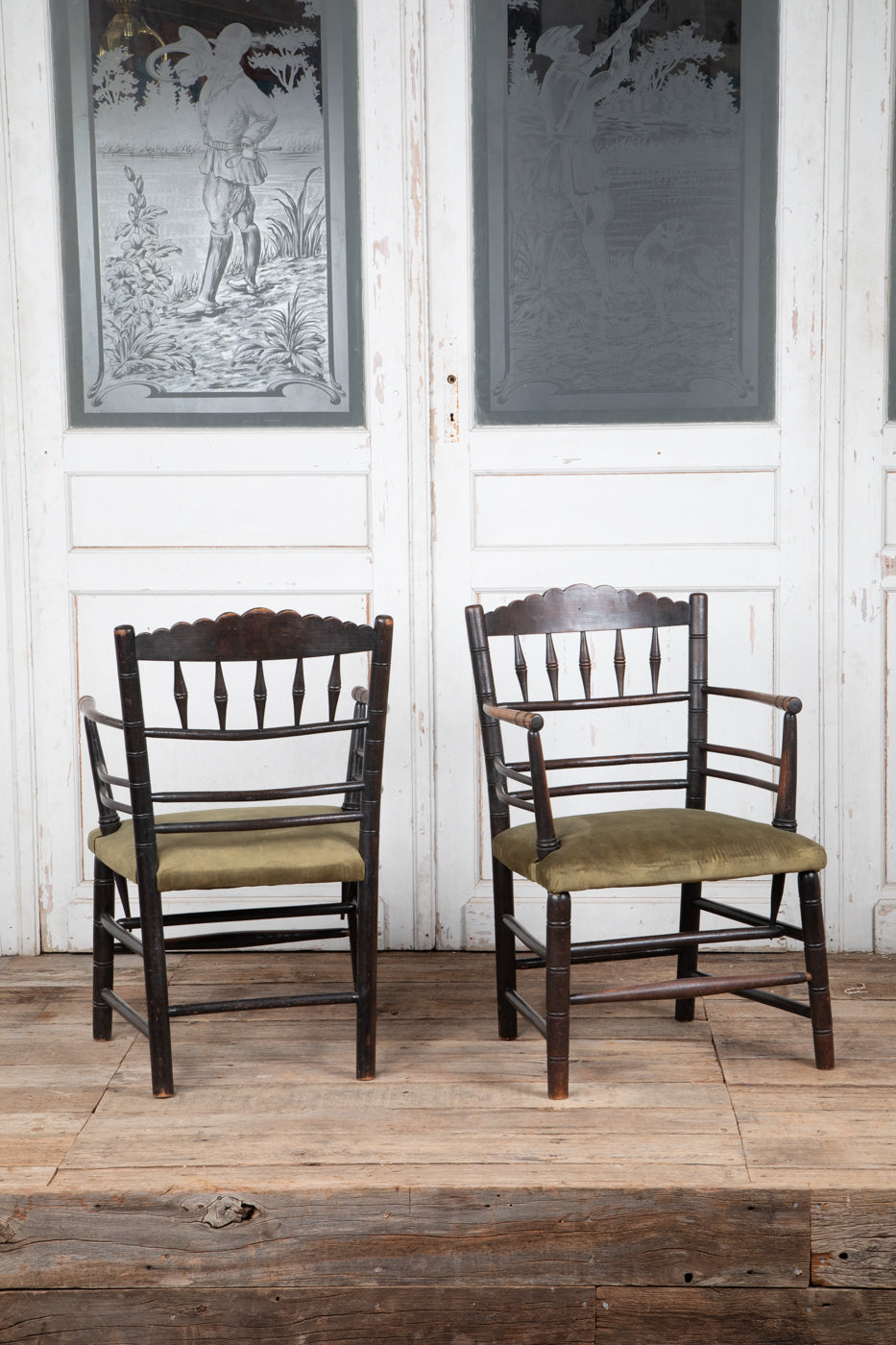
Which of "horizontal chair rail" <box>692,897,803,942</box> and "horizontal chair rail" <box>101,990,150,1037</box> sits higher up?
"horizontal chair rail" <box>692,897,803,942</box>

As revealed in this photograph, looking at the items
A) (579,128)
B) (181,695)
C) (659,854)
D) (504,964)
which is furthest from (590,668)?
(579,128)

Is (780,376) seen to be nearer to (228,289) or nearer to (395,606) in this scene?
(395,606)

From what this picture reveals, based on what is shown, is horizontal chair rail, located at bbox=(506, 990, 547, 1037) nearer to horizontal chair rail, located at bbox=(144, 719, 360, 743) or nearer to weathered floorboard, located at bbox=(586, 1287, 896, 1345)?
weathered floorboard, located at bbox=(586, 1287, 896, 1345)

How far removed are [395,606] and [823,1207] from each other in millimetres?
1719

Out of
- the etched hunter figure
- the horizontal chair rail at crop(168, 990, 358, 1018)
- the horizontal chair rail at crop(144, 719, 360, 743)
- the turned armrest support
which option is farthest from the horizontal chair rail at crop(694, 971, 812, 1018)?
the etched hunter figure

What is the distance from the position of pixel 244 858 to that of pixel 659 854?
76 centimetres

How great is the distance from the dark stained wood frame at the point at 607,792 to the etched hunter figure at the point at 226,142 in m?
1.24

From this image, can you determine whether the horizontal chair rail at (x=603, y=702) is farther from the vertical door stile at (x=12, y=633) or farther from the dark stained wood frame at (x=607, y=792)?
the vertical door stile at (x=12, y=633)

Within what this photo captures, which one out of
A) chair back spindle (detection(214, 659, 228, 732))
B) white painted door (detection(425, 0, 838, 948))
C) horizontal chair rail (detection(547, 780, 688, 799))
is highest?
white painted door (detection(425, 0, 838, 948))

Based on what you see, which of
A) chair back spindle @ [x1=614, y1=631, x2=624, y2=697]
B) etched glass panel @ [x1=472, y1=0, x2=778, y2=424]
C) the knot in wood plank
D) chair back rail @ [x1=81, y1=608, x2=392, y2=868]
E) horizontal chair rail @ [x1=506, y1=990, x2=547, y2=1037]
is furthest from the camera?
etched glass panel @ [x1=472, y1=0, x2=778, y2=424]

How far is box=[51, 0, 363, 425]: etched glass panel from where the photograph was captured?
2.79 m

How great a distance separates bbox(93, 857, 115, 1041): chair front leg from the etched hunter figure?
1.48 meters

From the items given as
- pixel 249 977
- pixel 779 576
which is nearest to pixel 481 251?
pixel 779 576

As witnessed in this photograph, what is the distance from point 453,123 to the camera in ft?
9.14
